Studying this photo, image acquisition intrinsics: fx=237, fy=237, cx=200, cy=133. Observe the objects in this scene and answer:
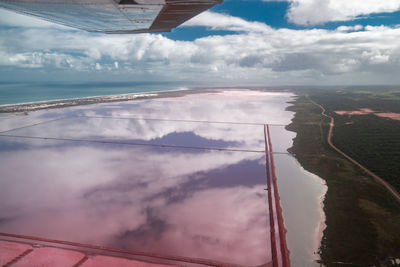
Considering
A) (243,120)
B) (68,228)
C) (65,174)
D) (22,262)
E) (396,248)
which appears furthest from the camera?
(243,120)

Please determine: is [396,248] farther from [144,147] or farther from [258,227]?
[144,147]

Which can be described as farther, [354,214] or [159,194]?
[159,194]

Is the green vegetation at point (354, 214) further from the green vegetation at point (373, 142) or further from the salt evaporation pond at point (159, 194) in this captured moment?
the salt evaporation pond at point (159, 194)

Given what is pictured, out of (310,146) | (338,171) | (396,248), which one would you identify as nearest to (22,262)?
(396,248)

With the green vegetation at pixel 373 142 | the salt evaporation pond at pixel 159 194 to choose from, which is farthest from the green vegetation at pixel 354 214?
the salt evaporation pond at pixel 159 194

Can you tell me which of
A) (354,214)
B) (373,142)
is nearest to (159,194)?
(354,214)

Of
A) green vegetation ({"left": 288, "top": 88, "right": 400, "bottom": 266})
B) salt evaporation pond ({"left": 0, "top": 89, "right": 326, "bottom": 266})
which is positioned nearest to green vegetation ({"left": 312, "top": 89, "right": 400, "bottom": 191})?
green vegetation ({"left": 288, "top": 88, "right": 400, "bottom": 266})

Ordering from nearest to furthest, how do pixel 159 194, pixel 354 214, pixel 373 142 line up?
pixel 354 214 < pixel 159 194 < pixel 373 142

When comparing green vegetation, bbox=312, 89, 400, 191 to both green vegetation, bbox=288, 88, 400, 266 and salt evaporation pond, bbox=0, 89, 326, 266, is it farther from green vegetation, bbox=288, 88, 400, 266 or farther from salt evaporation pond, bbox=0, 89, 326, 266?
salt evaporation pond, bbox=0, 89, 326, 266

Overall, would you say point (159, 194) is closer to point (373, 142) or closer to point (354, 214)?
point (354, 214)
